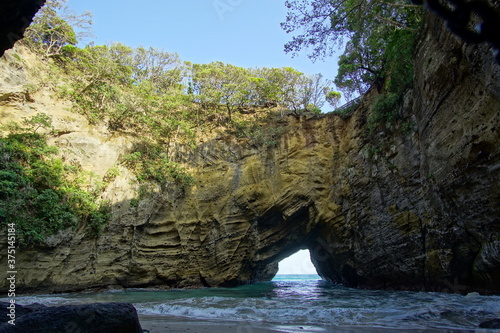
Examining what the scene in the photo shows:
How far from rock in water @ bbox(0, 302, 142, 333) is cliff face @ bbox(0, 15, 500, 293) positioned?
24.6 ft

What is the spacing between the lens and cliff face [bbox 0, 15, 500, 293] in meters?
6.77

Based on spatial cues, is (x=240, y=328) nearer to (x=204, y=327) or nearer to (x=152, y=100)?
(x=204, y=327)

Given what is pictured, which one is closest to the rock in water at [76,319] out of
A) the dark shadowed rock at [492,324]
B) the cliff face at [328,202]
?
the dark shadowed rock at [492,324]

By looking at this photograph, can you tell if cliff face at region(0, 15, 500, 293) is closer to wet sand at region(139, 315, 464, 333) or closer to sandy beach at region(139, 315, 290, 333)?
wet sand at region(139, 315, 464, 333)

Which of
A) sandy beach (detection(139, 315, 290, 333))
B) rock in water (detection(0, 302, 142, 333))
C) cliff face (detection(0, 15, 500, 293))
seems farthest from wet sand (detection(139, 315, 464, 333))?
cliff face (detection(0, 15, 500, 293))

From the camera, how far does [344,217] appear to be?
13.3 meters

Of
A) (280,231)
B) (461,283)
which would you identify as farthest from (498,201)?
(280,231)

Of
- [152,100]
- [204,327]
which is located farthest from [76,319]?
[152,100]

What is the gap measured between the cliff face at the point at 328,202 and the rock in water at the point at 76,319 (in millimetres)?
7503

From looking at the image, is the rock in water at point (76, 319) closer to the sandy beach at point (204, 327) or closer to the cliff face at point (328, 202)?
Result: the sandy beach at point (204, 327)

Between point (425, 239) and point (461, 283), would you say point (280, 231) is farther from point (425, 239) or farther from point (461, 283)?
point (461, 283)

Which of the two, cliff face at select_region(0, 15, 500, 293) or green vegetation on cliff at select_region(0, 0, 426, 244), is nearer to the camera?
cliff face at select_region(0, 15, 500, 293)

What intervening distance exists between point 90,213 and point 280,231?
9.24m

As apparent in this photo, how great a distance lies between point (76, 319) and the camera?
8.39ft
